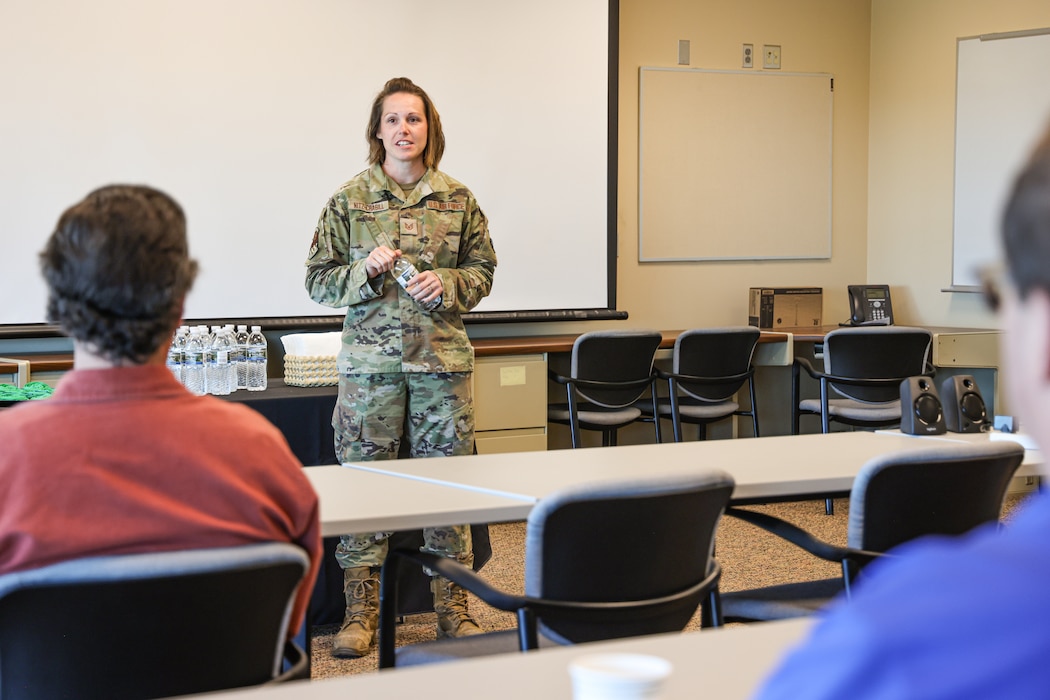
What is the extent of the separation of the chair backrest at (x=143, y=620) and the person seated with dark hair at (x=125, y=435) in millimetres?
46

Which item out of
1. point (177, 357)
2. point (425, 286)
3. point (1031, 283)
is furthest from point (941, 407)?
point (1031, 283)

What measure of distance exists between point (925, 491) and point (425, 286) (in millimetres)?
1521

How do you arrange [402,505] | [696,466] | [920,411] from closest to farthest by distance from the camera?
[402,505]
[696,466]
[920,411]

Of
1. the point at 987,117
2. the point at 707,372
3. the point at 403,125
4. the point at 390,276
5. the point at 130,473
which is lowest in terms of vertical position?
the point at 707,372

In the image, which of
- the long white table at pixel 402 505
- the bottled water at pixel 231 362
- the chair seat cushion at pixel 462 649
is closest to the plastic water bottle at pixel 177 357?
the bottled water at pixel 231 362

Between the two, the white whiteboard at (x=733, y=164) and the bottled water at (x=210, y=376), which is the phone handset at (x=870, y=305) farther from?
the bottled water at (x=210, y=376)

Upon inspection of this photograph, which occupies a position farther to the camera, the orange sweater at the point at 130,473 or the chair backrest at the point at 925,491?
the chair backrest at the point at 925,491

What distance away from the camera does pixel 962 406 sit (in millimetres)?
3057

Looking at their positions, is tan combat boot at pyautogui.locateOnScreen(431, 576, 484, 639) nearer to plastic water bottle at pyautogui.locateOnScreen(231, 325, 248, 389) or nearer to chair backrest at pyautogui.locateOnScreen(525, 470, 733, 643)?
plastic water bottle at pyautogui.locateOnScreen(231, 325, 248, 389)

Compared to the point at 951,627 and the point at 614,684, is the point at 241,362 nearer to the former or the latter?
the point at 614,684

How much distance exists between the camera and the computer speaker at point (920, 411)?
3.01m

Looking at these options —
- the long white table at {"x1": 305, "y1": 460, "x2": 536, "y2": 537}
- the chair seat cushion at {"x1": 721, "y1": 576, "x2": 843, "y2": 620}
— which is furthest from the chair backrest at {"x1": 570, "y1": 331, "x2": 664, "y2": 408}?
the long white table at {"x1": 305, "y1": 460, "x2": 536, "y2": 537}

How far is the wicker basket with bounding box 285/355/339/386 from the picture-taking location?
4.01 meters

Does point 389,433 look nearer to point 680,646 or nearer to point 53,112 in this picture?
point 680,646
